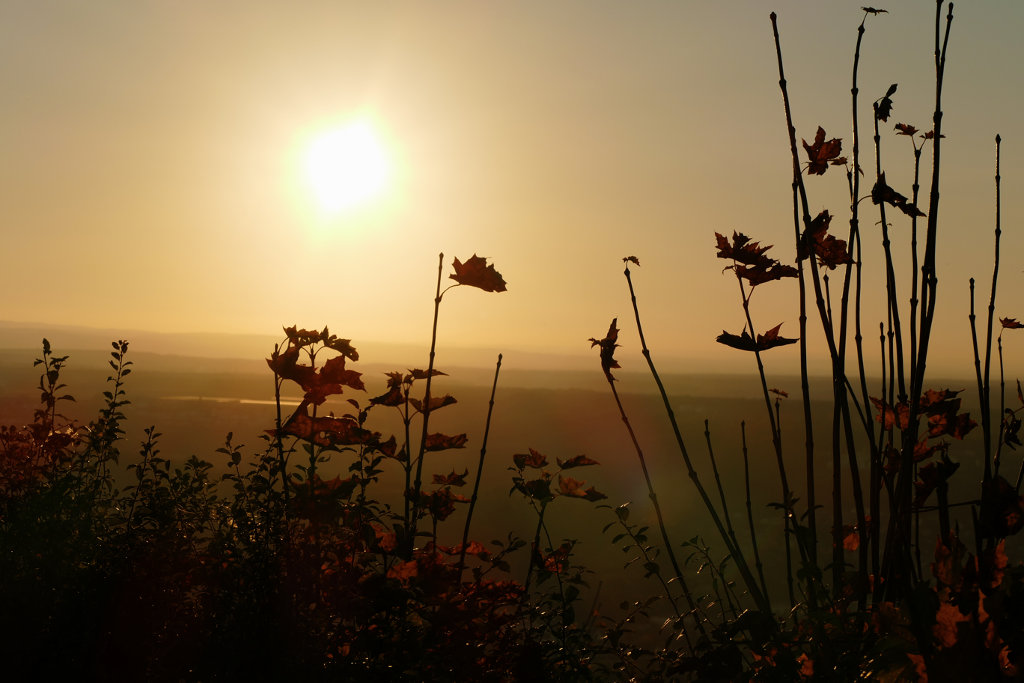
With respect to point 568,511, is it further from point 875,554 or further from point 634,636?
point 875,554

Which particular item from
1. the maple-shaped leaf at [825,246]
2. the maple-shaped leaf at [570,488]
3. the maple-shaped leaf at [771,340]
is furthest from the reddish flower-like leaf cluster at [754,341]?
the maple-shaped leaf at [570,488]

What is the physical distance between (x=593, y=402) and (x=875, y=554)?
99.2 ft

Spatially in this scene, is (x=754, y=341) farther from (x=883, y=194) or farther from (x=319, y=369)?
(x=319, y=369)

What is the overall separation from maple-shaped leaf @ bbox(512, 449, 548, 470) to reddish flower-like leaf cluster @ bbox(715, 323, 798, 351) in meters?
1.09

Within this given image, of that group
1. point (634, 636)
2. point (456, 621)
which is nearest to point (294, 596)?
point (456, 621)

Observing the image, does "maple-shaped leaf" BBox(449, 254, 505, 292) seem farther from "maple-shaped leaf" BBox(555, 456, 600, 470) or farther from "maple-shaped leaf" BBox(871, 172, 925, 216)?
"maple-shaped leaf" BBox(871, 172, 925, 216)

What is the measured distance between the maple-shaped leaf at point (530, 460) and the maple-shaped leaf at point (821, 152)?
1359 millimetres

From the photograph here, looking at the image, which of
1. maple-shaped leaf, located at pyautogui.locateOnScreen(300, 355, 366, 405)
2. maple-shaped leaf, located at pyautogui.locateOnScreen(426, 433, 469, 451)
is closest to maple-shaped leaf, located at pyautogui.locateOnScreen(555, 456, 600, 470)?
maple-shaped leaf, located at pyautogui.locateOnScreen(426, 433, 469, 451)

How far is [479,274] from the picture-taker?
8.14ft

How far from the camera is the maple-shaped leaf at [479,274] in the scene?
96.9 inches

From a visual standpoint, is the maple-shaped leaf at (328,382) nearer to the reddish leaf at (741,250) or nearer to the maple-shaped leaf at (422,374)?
the maple-shaped leaf at (422,374)

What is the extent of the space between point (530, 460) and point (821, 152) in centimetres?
147

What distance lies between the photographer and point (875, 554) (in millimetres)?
2305

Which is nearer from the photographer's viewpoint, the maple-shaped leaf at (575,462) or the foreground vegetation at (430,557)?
the foreground vegetation at (430,557)
